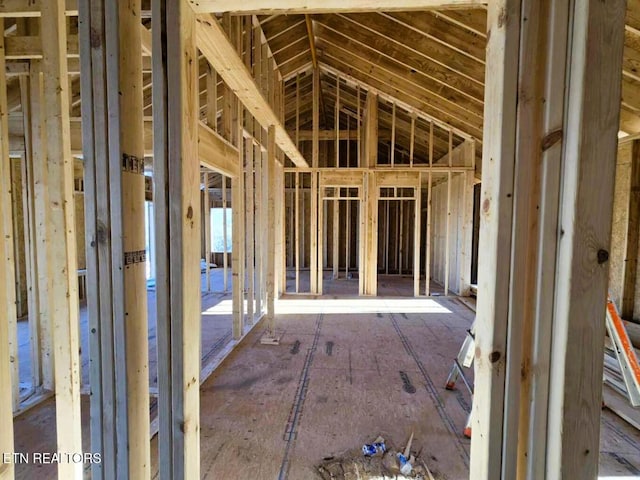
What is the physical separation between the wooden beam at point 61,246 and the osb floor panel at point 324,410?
2.78 ft

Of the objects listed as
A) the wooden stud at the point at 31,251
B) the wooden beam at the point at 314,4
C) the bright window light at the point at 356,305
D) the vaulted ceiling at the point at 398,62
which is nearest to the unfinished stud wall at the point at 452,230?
the vaulted ceiling at the point at 398,62

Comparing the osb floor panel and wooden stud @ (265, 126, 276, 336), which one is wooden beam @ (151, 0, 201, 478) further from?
wooden stud @ (265, 126, 276, 336)

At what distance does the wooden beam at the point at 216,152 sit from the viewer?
3028 mm

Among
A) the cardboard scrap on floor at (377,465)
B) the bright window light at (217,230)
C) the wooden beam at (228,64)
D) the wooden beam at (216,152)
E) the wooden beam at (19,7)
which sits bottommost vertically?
the cardboard scrap on floor at (377,465)

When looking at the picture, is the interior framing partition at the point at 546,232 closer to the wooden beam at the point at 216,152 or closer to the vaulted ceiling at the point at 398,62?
the wooden beam at the point at 216,152

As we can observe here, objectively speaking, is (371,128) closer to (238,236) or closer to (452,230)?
(452,230)

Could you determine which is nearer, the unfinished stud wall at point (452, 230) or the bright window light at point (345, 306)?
the bright window light at point (345, 306)

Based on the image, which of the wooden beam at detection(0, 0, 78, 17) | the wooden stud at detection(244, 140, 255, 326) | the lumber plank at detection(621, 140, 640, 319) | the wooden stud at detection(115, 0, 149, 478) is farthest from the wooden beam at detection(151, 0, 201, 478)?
the lumber plank at detection(621, 140, 640, 319)

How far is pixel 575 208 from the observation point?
0.89 meters

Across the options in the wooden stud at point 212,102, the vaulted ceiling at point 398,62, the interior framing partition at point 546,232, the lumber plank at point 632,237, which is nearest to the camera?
the interior framing partition at point 546,232

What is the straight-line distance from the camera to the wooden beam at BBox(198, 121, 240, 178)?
303 cm

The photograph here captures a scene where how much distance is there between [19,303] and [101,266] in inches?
239

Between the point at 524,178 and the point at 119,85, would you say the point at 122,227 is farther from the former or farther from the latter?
the point at 524,178

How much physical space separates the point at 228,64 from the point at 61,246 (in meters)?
1.75
